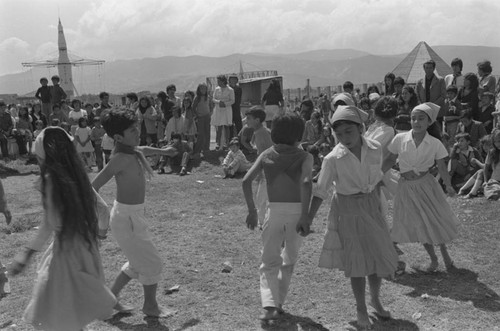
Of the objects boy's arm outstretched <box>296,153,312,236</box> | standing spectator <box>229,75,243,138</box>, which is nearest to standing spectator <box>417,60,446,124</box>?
standing spectator <box>229,75,243,138</box>

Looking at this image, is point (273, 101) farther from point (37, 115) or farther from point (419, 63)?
point (419, 63)

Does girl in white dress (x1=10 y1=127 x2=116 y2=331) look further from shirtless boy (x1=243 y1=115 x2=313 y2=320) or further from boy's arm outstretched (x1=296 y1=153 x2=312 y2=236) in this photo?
boy's arm outstretched (x1=296 y1=153 x2=312 y2=236)

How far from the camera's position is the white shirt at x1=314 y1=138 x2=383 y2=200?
445cm

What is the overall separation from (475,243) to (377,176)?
3010mm

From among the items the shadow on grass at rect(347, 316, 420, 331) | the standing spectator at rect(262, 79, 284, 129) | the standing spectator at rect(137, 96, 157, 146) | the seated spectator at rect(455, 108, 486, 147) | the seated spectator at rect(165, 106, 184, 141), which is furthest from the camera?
the standing spectator at rect(137, 96, 157, 146)

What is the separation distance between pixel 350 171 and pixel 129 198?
188cm

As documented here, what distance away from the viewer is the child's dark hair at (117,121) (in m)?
4.63

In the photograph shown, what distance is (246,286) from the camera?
5.63 meters

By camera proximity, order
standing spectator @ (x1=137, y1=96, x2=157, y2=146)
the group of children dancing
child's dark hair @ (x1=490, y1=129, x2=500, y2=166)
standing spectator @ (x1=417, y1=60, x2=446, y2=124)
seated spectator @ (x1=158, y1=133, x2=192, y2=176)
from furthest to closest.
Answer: standing spectator @ (x1=137, y1=96, x2=157, y2=146)
seated spectator @ (x1=158, y1=133, x2=192, y2=176)
standing spectator @ (x1=417, y1=60, x2=446, y2=124)
child's dark hair @ (x1=490, y1=129, x2=500, y2=166)
the group of children dancing

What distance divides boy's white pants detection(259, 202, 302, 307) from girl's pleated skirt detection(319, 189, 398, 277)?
0.96 feet

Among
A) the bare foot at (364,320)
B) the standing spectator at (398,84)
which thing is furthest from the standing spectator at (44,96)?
the bare foot at (364,320)

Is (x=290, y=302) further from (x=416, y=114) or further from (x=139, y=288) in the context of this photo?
(x=416, y=114)

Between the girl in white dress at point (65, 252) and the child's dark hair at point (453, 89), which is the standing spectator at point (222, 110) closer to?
the child's dark hair at point (453, 89)

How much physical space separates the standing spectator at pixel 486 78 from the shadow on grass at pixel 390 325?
810 centimetres
